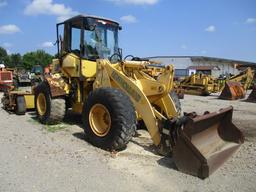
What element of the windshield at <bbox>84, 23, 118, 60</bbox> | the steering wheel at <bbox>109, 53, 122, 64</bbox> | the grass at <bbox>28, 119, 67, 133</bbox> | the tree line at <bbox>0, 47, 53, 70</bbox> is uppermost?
the tree line at <bbox>0, 47, 53, 70</bbox>

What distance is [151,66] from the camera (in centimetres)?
757

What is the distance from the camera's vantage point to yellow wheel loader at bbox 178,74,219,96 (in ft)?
69.9

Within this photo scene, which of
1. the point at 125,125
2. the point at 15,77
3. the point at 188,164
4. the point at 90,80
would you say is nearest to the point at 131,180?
the point at 188,164

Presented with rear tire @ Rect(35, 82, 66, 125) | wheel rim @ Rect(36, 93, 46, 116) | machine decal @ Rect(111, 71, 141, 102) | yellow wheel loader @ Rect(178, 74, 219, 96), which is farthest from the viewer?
yellow wheel loader @ Rect(178, 74, 219, 96)

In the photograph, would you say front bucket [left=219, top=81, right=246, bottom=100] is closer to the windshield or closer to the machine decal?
the windshield

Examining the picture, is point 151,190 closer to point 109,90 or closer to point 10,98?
point 109,90

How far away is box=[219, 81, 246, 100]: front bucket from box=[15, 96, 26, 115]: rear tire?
1148 cm

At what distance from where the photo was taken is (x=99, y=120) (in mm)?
6719

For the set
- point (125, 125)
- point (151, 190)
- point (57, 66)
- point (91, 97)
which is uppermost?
point (57, 66)

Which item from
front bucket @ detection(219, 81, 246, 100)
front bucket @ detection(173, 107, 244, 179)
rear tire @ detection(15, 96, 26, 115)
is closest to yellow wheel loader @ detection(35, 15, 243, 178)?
front bucket @ detection(173, 107, 244, 179)

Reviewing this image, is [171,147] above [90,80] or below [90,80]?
below

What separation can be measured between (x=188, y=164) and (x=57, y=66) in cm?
546

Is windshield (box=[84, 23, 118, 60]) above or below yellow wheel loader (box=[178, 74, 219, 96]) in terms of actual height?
above

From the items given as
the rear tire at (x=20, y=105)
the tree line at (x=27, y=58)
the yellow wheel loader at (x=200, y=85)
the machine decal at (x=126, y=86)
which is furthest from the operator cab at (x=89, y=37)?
the tree line at (x=27, y=58)
